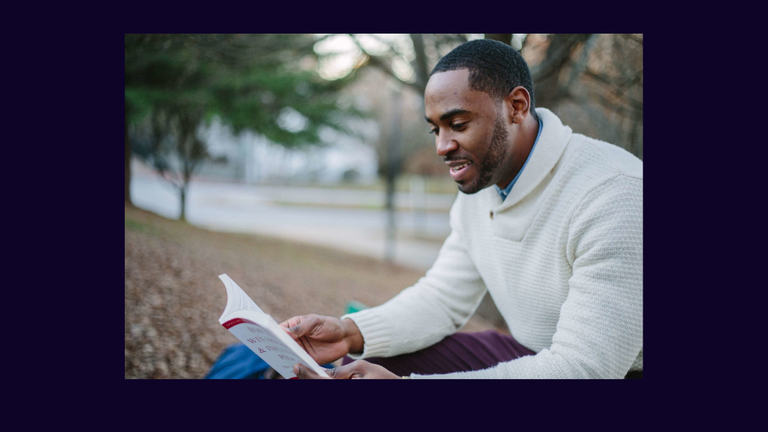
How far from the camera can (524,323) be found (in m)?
1.76

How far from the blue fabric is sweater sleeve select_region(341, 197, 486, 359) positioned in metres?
0.58

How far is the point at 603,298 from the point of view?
1372 millimetres

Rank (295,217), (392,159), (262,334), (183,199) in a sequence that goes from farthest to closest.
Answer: (295,217)
(392,159)
(183,199)
(262,334)

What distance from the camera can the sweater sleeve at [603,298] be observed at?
137cm

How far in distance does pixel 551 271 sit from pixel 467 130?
54 cm

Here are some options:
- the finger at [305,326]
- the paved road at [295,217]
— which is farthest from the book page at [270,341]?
the paved road at [295,217]

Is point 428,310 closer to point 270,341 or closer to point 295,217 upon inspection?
point 270,341

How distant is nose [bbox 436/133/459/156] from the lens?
1.63 metres

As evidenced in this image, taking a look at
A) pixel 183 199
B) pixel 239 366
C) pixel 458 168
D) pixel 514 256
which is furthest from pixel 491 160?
pixel 183 199

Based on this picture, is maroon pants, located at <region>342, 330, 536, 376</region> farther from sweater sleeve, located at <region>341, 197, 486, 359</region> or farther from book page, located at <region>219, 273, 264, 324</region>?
book page, located at <region>219, 273, 264, 324</region>

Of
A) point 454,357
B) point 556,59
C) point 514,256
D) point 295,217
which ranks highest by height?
point 556,59

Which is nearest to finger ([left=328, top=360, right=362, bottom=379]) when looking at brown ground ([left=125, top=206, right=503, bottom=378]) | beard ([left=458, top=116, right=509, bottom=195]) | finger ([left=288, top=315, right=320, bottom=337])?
finger ([left=288, top=315, right=320, bottom=337])

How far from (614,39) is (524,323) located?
8.75 feet

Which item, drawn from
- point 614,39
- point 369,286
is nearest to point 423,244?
point 369,286
